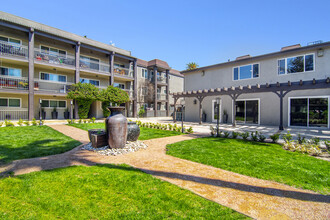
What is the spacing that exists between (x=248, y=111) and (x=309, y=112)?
4166 millimetres

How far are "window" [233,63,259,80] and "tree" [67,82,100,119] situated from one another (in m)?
14.5

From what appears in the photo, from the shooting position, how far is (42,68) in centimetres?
1750

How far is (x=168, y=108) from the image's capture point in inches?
1134

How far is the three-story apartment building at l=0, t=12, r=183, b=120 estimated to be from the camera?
15234 millimetres

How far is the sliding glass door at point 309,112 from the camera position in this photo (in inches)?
473

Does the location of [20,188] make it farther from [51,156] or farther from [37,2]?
[37,2]

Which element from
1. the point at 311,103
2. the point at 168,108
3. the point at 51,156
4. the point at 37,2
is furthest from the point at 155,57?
the point at 51,156

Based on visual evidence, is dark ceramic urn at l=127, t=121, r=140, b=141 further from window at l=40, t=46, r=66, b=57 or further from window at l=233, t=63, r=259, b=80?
window at l=40, t=46, r=66, b=57

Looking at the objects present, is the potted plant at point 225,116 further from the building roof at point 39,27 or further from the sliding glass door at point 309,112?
the building roof at point 39,27

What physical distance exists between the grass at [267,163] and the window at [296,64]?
9829 millimetres

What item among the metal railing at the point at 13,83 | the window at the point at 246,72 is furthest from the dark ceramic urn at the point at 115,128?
the metal railing at the point at 13,83

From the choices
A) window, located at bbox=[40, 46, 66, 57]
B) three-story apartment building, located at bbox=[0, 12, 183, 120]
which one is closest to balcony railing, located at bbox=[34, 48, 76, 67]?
three-story apartment building, located at bbox=[0, 12, 183, 120]

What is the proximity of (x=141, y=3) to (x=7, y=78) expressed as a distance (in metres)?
13.8

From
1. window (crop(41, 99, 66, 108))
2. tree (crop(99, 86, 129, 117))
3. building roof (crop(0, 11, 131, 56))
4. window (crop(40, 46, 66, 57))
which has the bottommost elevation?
window (crop(41, 99, 66, 108))
